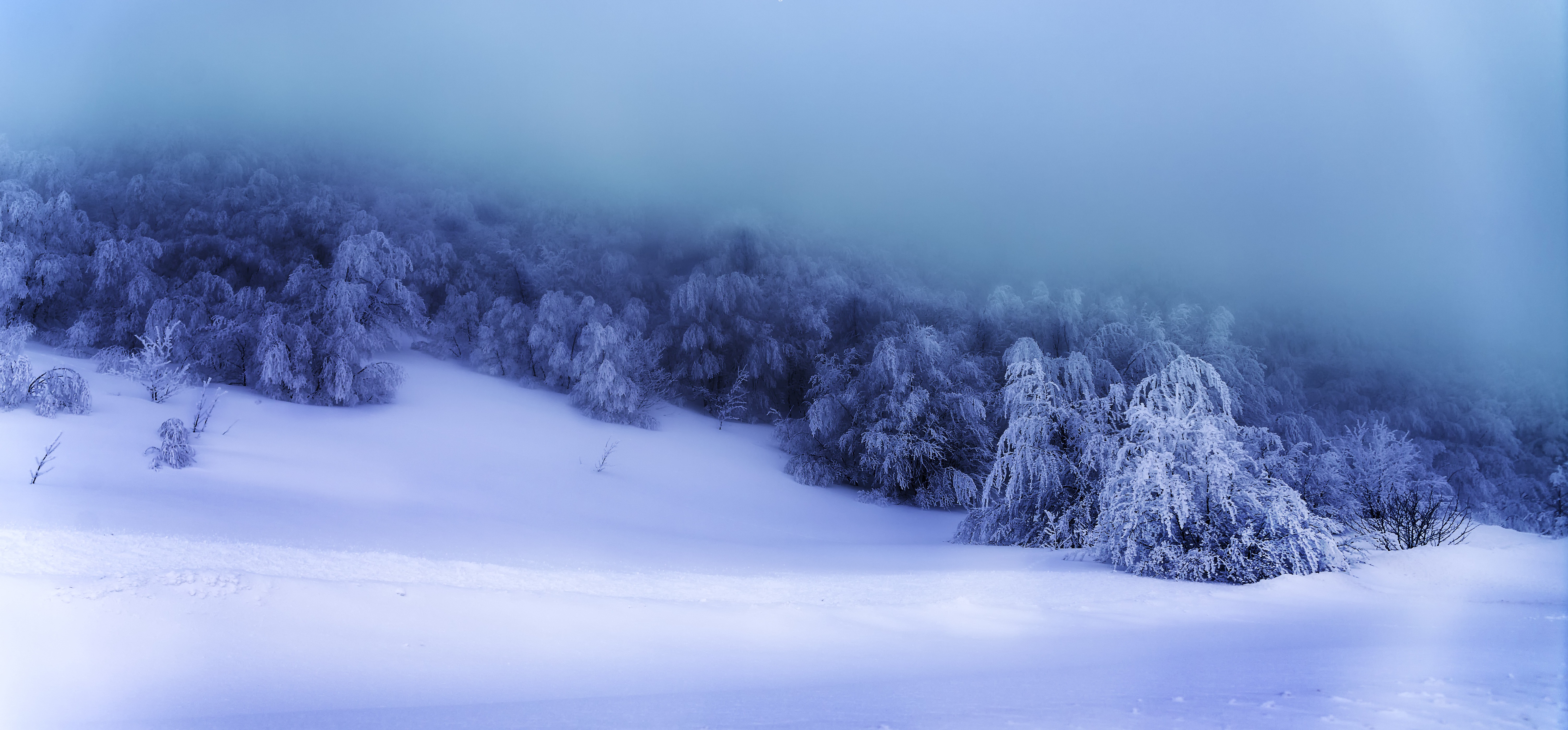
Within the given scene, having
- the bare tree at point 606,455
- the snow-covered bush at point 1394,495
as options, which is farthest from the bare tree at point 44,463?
the snow-covered bush at point 1394,495

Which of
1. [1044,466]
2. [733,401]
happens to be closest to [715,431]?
[733,401]

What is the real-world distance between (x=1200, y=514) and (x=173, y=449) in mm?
11492

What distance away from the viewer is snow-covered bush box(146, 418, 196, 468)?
7.98 metres

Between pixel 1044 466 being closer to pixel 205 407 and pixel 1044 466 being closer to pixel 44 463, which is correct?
pixel 44 463

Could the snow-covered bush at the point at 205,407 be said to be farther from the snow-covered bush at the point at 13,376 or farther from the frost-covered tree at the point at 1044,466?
the frost-covered tree at the point at 1044,466

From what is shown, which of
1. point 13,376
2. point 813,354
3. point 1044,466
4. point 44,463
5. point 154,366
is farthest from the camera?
point 813,354

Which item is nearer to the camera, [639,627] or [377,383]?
[639,627]

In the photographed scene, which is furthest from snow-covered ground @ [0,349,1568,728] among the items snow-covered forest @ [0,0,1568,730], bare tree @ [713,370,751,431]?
bare tree @ [713,370,751,431]

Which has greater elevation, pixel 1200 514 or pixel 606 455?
pixel 1200 514

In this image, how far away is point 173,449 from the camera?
8078 mm

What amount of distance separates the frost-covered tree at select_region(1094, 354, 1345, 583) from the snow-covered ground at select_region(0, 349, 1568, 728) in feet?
0.93

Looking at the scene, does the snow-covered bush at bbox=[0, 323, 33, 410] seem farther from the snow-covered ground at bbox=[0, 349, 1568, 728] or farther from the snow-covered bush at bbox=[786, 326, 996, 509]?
the snow-covered bush at bbox=[786, 326, 996, 509]

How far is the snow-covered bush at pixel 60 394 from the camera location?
27.9 feet

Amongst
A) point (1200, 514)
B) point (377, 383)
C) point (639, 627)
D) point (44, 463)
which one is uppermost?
point (1200, 514)
